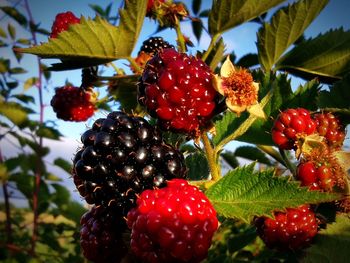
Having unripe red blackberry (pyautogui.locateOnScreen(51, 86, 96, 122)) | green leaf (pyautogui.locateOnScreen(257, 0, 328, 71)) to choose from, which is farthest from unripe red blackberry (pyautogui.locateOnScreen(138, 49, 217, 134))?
unripe red blackberry (pyautogui.locateOnScreen(51, 86, 96, 122))

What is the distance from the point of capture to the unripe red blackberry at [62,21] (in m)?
1.54

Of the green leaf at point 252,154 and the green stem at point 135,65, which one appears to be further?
the green leaf at point 252,154

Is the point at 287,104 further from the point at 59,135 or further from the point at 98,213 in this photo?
the point at 59,135

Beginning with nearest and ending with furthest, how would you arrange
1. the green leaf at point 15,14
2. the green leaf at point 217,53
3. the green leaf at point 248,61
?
the green leaf at point 217,53, the green leaf at point 248,61, the green leaf at point 15,14

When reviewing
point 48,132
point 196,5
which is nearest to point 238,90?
point 196,5

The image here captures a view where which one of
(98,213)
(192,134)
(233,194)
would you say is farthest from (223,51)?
(98,213)

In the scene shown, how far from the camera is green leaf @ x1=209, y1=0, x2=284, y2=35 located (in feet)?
4.08

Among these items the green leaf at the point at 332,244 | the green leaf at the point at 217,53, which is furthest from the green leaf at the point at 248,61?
the green leaf at the point at 332,244

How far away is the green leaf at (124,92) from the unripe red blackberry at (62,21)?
0.29 meters

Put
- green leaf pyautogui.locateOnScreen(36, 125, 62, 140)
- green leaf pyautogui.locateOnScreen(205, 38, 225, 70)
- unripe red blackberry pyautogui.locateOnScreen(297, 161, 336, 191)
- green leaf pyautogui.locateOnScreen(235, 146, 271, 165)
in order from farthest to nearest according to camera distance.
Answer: green leaf pyautogui.locateOnScreen(36, 125, 62, 140) → green leaf pyautogui.locateOnScreen(235, 146, 271, 165) → green leaf pyautogui.locateOnScreen(205, 38, 225, 70) → unripe red blackberry pyautogui.locateOnScreen(297, 161, 336, 191)

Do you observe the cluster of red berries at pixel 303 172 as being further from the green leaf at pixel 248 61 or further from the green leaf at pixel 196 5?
the green leaf at pixel 196 5

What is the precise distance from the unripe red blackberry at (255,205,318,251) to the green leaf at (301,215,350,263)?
0.03 m

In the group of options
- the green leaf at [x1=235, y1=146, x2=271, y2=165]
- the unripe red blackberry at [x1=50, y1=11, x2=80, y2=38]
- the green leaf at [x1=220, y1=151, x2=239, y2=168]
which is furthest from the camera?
the green leaf at [x1=220, y1=151, x2=239, y2=168]

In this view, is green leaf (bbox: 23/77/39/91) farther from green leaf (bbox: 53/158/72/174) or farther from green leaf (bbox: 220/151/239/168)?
green leaf (bbox: 220/151/239/168)
